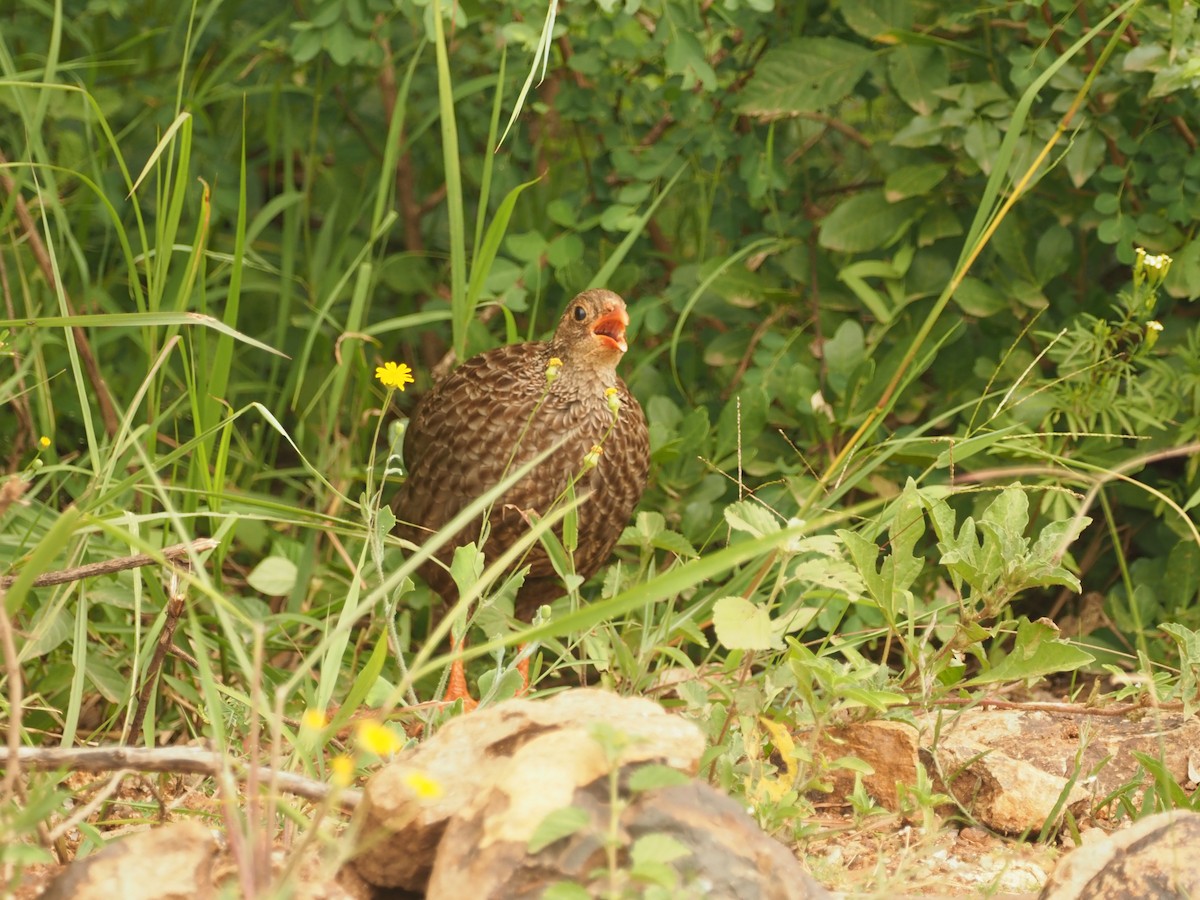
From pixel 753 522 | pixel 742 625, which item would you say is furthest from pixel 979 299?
pixel 742 625

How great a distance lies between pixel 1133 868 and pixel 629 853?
76 cm

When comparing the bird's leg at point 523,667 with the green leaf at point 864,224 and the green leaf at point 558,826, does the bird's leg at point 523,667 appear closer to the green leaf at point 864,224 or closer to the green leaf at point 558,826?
the green leaf at point 558,826

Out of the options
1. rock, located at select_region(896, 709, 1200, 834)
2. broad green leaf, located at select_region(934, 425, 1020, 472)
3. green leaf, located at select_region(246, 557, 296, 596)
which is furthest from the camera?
green leaf, located at select_region(246, 557, 296, 596)

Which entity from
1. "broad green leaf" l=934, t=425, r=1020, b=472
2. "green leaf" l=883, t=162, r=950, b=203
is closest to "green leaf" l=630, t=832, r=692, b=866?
"broad green leaf" l=934, t=425, r=1020, b=472

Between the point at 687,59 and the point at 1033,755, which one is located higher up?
the point at 687,59

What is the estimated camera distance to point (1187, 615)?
3492 mm

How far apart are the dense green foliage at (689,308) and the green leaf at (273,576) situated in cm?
1

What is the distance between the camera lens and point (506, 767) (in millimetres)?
1828

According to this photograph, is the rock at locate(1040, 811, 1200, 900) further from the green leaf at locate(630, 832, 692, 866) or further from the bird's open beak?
the bird's open beak

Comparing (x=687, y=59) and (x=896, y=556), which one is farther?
(x=687, y=59)

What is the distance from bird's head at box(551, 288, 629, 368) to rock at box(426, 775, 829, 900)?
6.14 feet

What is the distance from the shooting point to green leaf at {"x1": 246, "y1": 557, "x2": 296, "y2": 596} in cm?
346

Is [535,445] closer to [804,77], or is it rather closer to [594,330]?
[594,330]

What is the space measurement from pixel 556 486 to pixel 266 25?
1892 millimetres
